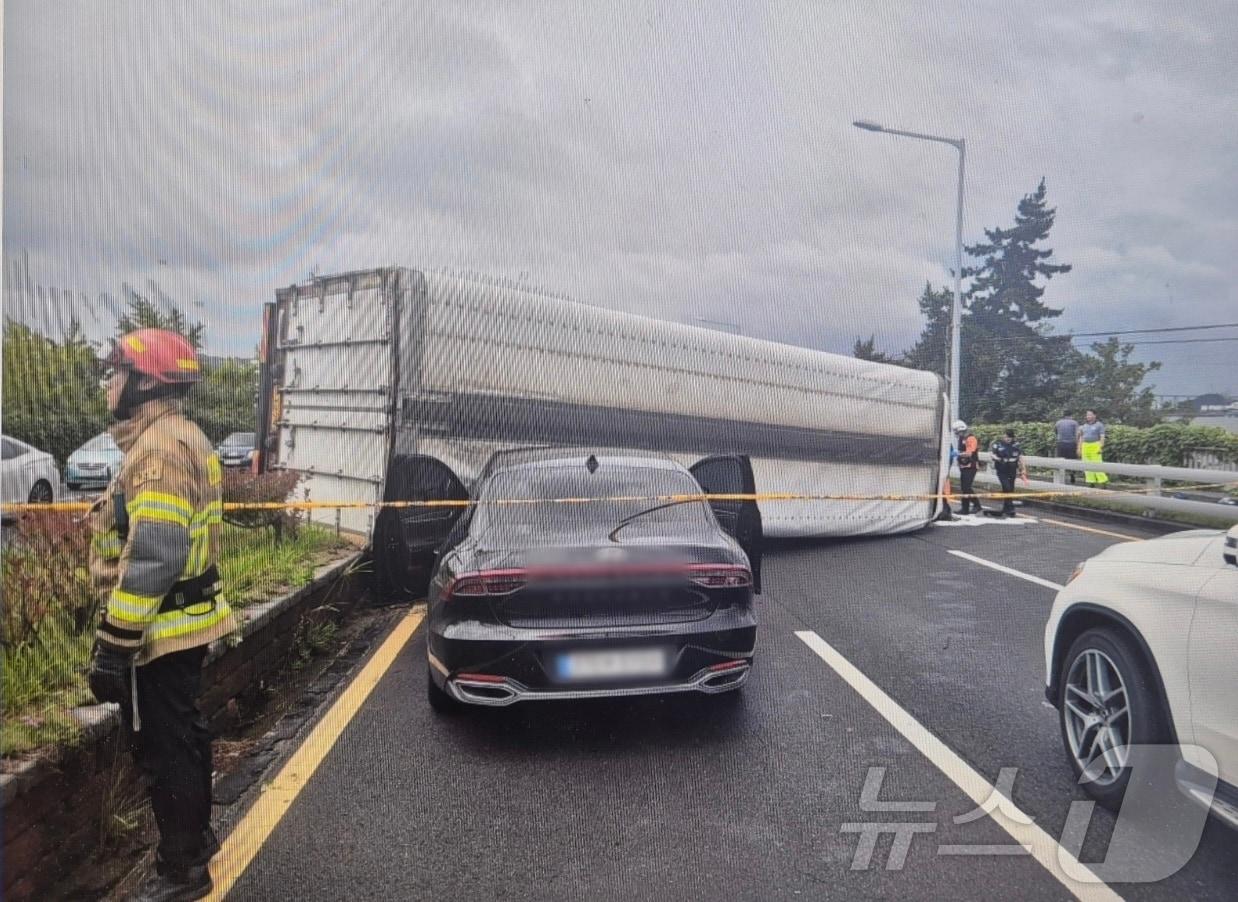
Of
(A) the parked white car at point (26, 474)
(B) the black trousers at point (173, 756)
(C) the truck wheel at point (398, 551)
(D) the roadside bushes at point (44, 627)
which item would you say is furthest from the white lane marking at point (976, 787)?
(A) the parked white car at point (26, 474)

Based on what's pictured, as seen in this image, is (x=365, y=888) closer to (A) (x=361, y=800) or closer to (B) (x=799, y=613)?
(A) (x=361, y=800)

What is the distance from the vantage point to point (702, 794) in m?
3.37

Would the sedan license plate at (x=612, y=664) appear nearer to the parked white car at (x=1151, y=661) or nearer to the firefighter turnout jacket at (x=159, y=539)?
the firefighter turnout jacket at (x=159, y=539)

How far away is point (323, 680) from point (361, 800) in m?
1.67

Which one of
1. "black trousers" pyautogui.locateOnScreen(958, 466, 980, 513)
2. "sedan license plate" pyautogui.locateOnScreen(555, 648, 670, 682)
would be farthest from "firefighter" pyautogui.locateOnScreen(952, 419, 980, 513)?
"sedan license plate" pyautogui.locateOnScreen(555, 648, 670, 682)

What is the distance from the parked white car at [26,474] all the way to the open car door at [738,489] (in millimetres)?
3421

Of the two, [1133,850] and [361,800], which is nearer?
[1133,850]

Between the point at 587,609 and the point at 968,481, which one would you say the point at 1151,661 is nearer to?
the point at 587,609

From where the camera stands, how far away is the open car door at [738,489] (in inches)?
219

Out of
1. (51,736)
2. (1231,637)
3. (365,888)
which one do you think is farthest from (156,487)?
(1231,637)

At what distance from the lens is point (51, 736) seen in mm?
2682

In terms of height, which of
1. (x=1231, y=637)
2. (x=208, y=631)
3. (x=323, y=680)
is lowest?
(x=323, y=680)

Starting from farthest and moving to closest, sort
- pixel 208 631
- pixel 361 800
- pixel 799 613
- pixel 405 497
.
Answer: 1. pixel 799 613
2. pixel 405 497
3. pixel 361 800
4. pixel 208 631

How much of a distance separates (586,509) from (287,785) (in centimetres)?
180
